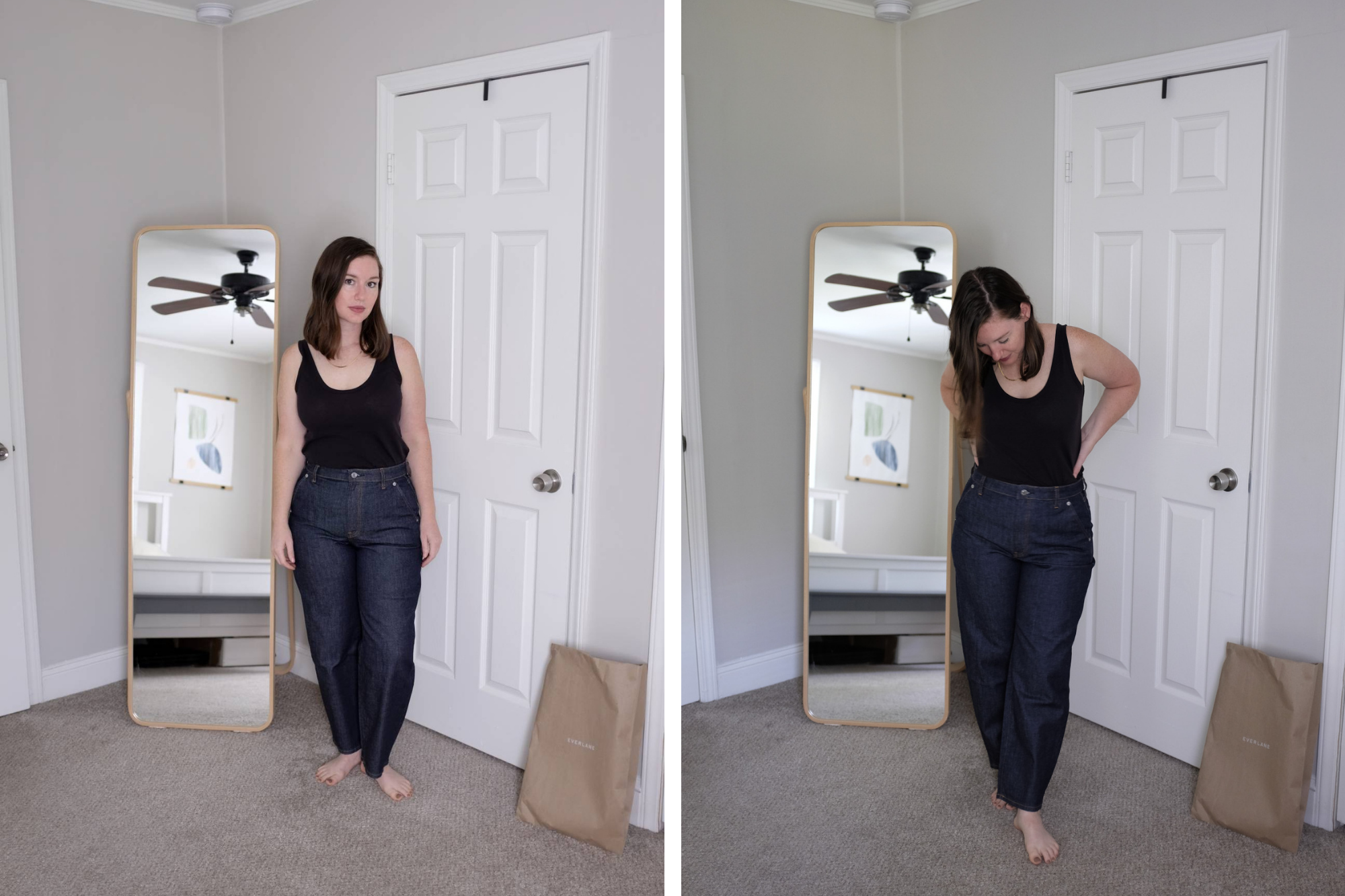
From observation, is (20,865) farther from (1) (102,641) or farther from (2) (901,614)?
(2) (901,614)

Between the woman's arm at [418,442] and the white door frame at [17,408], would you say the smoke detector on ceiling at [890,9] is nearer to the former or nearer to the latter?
the woman's arm at [418,442]

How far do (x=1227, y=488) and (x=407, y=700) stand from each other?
60.9 inches

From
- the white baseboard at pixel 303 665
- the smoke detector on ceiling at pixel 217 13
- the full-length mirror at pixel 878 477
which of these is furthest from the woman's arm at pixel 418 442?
the full-length mirror at pixel 878 477

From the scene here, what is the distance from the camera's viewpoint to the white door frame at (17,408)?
196 cm

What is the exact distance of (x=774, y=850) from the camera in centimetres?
91

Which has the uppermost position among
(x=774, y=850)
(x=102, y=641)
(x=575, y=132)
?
(x=575, y=132)

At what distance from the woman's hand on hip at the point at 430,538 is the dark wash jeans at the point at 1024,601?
3.59 ft

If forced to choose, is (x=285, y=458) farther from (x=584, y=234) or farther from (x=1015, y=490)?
(x=1015, y=490)

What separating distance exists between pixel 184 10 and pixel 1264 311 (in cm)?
201

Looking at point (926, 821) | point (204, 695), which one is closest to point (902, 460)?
point (926, 821)

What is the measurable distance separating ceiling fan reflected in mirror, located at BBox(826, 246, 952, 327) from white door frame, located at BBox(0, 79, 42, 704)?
2.06m

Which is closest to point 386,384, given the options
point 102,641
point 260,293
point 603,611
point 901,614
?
point 260,293

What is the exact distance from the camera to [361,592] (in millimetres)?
1820

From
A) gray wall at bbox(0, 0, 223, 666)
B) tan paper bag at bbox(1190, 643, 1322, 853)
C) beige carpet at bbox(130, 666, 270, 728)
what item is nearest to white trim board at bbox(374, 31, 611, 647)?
gray wall at bbox(0, 0, 223, 666)
